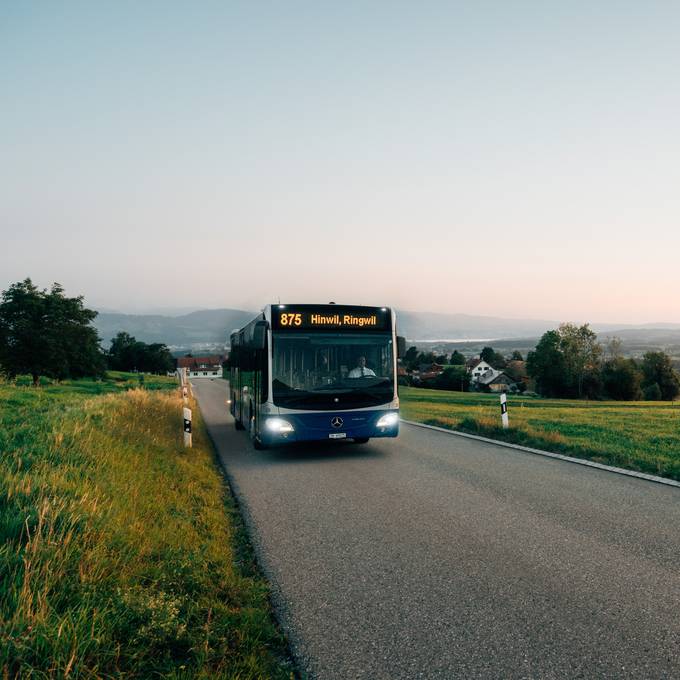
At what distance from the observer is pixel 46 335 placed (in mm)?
44188

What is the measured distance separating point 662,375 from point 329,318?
2933 inches

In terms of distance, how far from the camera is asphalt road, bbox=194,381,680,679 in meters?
3.19

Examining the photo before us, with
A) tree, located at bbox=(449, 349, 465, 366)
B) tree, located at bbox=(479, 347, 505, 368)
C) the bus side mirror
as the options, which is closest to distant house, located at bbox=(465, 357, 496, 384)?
tree, located at bbox=(479, 347, 505, 368)

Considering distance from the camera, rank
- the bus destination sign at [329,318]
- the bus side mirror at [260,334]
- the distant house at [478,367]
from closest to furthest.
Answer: the bus side mirror at [260,334]
the bus destination sign at [329,318]
the distant house at [478,367]

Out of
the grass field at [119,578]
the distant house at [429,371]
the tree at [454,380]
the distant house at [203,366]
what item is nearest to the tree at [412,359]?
the distant house at [429,371]

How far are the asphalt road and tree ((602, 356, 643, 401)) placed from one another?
66942 millimetres

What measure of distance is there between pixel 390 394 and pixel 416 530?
4.77 metres

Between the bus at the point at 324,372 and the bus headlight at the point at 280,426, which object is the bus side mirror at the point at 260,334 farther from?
the bus headlight at the point at 280,426

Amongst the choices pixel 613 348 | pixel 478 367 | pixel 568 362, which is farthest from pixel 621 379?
pixel 478 367

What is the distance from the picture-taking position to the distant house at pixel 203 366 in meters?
130

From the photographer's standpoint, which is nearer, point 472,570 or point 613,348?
point 472,570

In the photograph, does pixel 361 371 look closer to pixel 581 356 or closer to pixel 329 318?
pixel 329 318

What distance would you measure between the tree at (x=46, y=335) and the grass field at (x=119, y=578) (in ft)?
137

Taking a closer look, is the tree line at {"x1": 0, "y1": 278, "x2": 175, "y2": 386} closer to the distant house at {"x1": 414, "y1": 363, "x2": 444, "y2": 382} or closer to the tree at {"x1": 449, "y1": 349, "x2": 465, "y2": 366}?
the distant house at {"x1": 414, "y1": 363, "x2": 444, "y2": 382}
